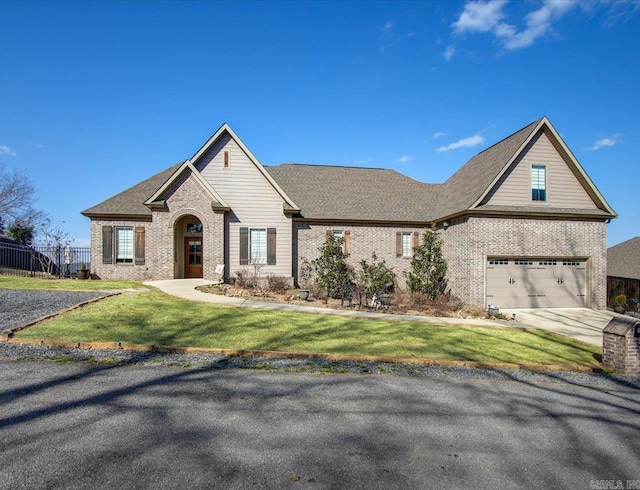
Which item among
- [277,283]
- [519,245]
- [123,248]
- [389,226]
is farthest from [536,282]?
[123,248]

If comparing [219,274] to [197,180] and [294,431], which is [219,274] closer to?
[197,180]

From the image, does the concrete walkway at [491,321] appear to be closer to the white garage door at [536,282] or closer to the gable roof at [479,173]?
the white garage door at [536,282]

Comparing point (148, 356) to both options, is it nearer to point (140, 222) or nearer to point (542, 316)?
point (140, 222)

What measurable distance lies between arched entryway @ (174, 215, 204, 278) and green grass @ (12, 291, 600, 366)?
7.12m

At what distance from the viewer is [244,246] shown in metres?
19.2

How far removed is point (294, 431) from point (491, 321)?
11555 mm

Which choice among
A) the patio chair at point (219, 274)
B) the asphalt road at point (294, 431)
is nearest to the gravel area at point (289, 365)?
the asphalt road at point (294, 431)

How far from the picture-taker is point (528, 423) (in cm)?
511

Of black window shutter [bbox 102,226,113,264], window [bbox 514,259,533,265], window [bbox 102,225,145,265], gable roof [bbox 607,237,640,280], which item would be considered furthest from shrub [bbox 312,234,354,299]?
gable roof [bbox 607,237,640,280]

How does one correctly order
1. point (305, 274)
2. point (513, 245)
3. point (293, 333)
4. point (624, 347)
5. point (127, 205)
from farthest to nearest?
point (305, 274) → point (127, 205) → point (513, 245) → point (293, 333) → point (624, 347)

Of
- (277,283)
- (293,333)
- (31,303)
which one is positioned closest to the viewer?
(293,333)

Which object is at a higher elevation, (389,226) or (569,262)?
(389,226)

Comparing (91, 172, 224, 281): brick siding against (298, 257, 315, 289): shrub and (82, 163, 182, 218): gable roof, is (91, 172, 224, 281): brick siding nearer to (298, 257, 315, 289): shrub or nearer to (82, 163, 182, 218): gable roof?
(82, 163, 182, 218): gable roof

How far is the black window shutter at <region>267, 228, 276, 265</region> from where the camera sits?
19.4m
